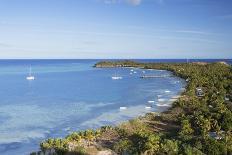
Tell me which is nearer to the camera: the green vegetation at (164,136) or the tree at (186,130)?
the green vegetation at (164,136)

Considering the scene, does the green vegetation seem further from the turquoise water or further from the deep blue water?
the deep blue water

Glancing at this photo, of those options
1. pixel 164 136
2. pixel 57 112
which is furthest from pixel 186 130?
pixel 57 112


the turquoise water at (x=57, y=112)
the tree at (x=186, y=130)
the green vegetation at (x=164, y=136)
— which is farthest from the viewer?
the turquoise water at (x=57, y=112)

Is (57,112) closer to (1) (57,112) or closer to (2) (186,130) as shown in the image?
(1) (57,112)

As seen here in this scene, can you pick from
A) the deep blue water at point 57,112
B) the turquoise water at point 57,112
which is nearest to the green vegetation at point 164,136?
the turquoise water at point 57,112

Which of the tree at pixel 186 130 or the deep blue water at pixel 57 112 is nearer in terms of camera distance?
the tree at pixel 186 130

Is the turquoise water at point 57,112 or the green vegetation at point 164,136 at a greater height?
the green vegetation at point 164,136

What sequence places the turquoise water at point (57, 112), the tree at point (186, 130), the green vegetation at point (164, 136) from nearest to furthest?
the green vegetation at point (164, 136)
the tree at point (186, 130)
the turquoise water at point (57, 112)

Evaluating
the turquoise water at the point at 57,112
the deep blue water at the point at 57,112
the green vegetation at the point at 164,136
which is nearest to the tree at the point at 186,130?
the green vegetation at the point at 164,136

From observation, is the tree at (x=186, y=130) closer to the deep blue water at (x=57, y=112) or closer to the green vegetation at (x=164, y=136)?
the green vegetation at (x=164, y=136)

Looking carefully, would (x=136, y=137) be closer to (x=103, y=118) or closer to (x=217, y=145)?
(x=217, y=145)

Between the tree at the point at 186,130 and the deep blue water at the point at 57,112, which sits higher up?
the tree at the point at 186,130

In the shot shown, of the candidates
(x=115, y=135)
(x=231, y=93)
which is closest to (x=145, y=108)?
(x=231, y=93)
